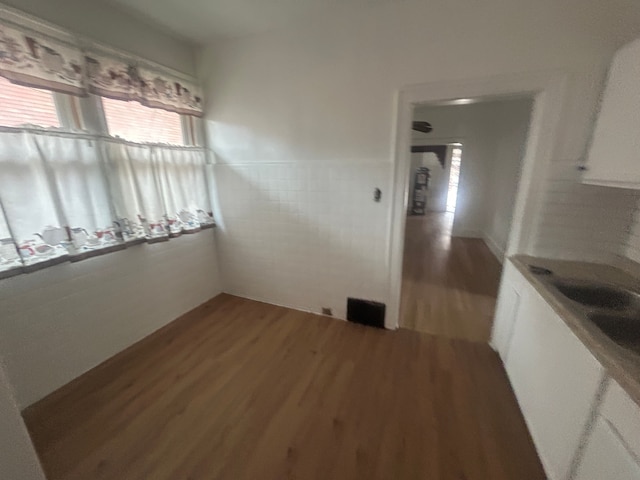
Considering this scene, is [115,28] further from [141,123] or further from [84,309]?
[84,309]

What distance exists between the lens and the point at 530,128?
1.74 m

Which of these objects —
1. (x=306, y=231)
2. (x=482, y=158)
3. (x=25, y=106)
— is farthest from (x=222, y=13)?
(x=482, y=158)

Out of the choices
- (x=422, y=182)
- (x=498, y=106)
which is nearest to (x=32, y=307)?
(x=498, y=106)

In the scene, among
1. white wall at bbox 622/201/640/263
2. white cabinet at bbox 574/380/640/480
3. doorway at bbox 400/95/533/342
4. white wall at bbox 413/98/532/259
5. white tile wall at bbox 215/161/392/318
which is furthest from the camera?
white wall at bbox 413/98/532/259

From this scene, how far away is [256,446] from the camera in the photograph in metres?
1.41

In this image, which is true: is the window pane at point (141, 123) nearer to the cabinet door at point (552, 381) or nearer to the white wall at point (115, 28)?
the white wall at point (115, 28)

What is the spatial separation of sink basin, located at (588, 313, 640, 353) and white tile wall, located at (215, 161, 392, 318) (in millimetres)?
1293

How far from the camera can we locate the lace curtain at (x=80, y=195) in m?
1.45

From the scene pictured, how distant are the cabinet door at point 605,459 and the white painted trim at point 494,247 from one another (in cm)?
351

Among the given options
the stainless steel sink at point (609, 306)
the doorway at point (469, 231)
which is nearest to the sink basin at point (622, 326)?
the stainless steel sink at point (609, 306)

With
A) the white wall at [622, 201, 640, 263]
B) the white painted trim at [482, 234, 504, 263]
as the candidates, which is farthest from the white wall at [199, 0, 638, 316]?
the white painted trim at [482, 234, 504, 263]

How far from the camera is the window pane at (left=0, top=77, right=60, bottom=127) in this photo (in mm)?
1410

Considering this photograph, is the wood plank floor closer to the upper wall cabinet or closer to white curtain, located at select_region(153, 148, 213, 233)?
white curtain, located at select_region(153, 148, 213, 233)

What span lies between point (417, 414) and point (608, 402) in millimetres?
955
